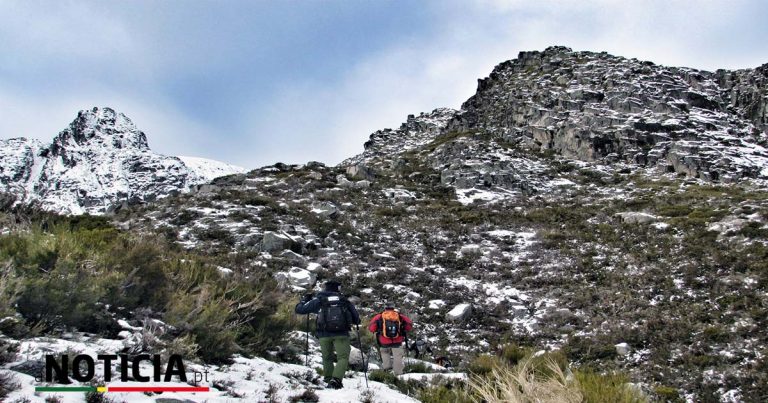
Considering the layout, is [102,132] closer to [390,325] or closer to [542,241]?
[542,241]

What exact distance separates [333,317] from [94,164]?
16460cm

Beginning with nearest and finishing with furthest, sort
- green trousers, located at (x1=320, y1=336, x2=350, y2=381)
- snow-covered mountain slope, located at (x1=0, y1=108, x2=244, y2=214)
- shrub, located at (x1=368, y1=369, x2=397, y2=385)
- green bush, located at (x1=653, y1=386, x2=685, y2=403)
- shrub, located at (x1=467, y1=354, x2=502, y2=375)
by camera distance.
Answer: green trousers, located at (x1=320, y1=336, x2=350, y2=381)
shrub, located at (x1=368, y1=369, x2=397, y2=385)
shrub, located at (x1=467, y1=354, x2=502, y2=375)
green bush, located at (x1=653, y1=386, x2=685, y2=403)
snow-covered mountain slope, located at (x1=0, y1=108, x2=244, y2=214)

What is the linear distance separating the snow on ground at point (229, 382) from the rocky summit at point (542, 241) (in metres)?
0.24

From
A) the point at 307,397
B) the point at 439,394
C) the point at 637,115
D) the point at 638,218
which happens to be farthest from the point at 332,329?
the point at 637,115

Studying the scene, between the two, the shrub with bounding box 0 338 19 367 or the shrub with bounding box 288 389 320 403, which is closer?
the shrub with bounding box 0 338 19 367

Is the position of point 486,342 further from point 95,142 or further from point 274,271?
point 95,142

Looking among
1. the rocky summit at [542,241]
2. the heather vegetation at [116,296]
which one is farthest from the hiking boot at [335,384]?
the heather vegetation at [116,296]

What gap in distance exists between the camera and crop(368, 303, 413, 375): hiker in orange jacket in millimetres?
8531

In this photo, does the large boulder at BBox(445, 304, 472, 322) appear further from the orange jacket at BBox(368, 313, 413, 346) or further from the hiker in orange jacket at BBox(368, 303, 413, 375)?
the hiker in orange jacket at BBox(368, 303, 413, 375)

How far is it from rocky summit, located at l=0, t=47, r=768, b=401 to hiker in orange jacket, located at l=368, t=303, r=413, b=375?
4.52 ft

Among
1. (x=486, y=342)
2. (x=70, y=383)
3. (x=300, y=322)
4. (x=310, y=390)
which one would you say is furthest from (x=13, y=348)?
(x=486, y=342)

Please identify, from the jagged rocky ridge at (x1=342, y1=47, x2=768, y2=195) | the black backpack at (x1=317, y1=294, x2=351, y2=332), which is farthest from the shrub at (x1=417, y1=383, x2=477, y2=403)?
the jagged rocky ridge at (x1=342, y1=47, x2=768, y2=195)

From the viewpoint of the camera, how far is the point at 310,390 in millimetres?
5594

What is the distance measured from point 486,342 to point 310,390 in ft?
27.7
